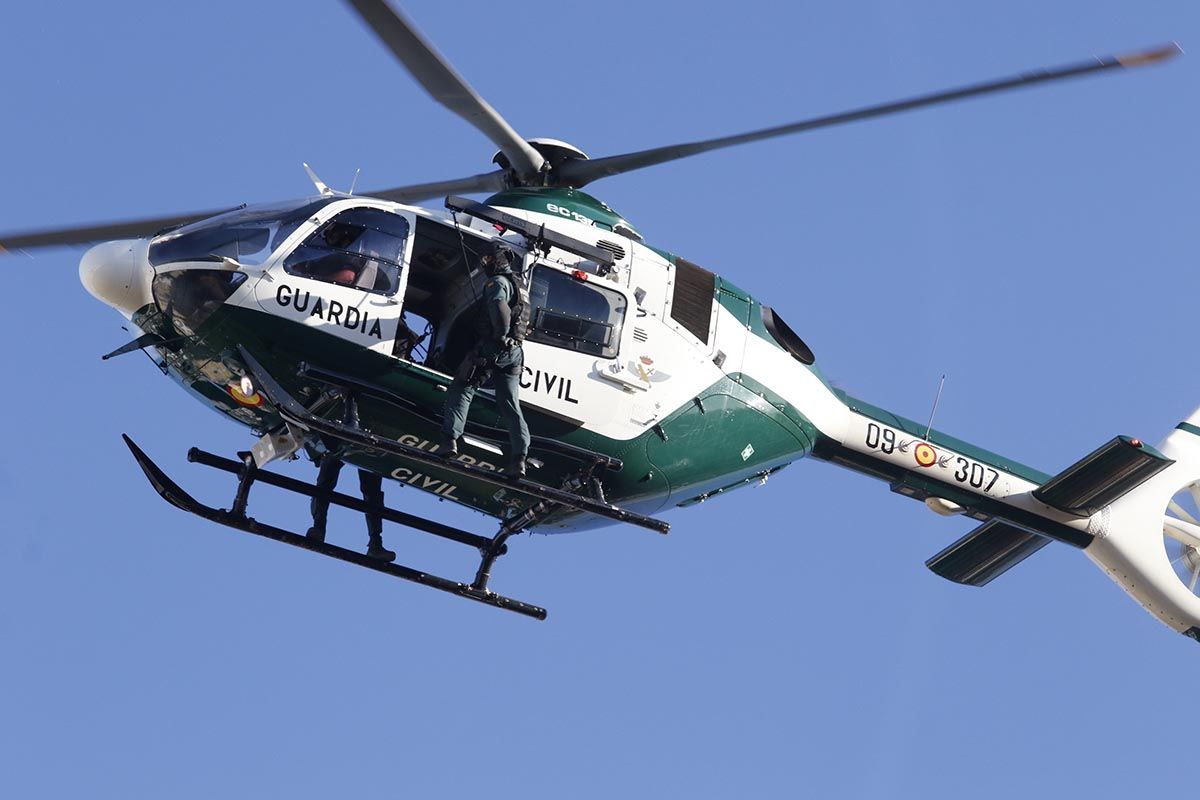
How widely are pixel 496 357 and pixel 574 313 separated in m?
1.14

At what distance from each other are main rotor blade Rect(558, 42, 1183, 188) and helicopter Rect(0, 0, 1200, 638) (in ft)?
0.06

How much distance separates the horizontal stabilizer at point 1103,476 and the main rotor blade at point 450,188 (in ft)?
20.5

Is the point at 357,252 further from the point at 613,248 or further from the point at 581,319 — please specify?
the point at 613,248

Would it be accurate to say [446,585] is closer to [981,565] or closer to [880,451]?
[880,451]

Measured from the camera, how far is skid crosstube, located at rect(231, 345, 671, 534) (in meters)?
13.2

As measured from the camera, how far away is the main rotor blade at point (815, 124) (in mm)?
13008

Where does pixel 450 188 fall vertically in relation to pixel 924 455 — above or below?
above

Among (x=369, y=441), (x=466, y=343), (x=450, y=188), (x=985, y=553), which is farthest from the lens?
(x=985, y=553)

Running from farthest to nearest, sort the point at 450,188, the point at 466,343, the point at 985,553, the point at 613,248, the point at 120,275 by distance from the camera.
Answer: the point at 985,553 < the point at 450,188 < the point at 613,248 < the point at 466,343 < the point at 120,275

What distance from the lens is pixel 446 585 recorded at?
1451cm

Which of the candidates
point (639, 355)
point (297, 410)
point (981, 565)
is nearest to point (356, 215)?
point (297, 410)

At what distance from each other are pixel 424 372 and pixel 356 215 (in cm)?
138

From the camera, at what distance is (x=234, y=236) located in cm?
1362

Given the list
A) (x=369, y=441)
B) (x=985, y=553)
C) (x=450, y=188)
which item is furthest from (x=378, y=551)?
(x=985, y=553)
